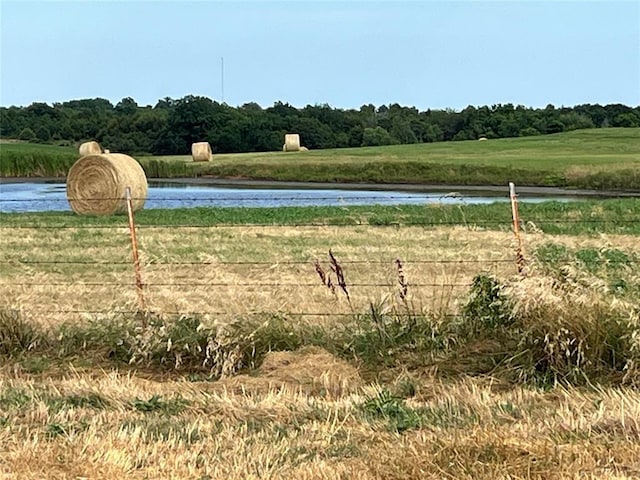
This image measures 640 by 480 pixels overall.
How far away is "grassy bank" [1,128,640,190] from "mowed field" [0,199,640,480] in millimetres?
29233

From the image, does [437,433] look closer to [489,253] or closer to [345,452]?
[345,452]

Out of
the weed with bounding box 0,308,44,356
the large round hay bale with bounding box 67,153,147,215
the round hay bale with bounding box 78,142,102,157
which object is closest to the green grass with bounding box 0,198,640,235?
the large round hay bale with bounding box 67,153,147,215

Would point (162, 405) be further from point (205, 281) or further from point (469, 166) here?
point (469, 166)

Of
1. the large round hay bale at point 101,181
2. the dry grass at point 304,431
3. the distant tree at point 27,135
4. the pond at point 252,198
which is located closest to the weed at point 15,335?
the dry grass at point 304,431

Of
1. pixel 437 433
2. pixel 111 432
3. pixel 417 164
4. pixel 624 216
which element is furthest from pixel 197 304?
pixel 417 164

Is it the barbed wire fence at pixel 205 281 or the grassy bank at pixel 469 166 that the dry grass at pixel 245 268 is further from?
the grassy bank at pixel 469 166

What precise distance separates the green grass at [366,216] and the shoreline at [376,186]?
11091mm

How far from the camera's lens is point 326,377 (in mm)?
6348

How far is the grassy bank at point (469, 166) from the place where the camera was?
38.5 m

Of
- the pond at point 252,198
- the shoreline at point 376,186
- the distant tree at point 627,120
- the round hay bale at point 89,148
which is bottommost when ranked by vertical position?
the shoreline at point 376,186

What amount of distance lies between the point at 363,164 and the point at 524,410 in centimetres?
4414

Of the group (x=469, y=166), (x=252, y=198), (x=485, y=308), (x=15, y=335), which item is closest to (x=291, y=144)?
(x=469, y=166)

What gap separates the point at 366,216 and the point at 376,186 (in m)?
22.8

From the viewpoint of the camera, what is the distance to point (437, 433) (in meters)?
4.75
